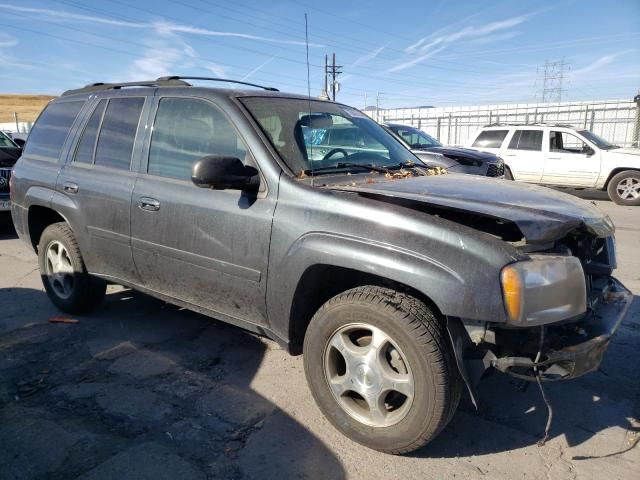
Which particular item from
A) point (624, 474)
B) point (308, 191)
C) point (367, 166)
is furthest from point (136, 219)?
point (624, 474)

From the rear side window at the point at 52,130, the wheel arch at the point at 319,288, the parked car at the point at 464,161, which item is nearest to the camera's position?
the wheel arch at the point at 319,288

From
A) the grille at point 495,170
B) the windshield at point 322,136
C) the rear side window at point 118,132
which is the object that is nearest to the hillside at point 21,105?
the grille at point 495,170

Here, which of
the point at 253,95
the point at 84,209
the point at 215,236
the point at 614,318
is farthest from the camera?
the point at 84,209

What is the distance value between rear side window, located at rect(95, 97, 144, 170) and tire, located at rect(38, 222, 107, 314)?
0.81 m

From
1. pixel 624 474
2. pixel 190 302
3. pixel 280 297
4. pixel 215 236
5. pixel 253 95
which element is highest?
pixel 253 95

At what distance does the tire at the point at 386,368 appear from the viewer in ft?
7.38

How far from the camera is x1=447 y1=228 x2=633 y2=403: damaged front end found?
210 cm

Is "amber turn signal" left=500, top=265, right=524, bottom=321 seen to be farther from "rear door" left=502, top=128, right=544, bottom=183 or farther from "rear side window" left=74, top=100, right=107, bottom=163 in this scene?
"rear door" left=502, top=128, right=544, bottom=183

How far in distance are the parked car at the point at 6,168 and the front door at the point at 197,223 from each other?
5.27 m

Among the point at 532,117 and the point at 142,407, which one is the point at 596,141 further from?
the point at 532,117

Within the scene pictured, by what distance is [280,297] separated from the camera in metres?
2.74

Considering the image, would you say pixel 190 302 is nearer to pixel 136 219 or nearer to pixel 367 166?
pixel 136 219

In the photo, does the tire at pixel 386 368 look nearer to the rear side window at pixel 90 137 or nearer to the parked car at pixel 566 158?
the rear side window at pixel 90 137

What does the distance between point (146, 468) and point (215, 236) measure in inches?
51.7
